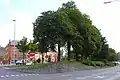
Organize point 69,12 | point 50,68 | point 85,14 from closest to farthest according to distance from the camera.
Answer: point 50,68, point 69,12, point 85,14

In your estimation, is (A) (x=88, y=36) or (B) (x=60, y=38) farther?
(A) (x=88, y=36)

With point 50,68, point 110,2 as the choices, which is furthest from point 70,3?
point 110,2

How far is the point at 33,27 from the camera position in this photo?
6331cm

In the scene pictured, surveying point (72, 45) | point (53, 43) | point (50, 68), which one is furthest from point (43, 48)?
point (72, 45)

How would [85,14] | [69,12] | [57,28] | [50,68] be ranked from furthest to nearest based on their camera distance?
[85,14] < [69,12] < [57,28] < [50,68]

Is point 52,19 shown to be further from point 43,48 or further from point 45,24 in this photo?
point 43,48

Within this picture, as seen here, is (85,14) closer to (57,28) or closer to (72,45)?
(72,45)

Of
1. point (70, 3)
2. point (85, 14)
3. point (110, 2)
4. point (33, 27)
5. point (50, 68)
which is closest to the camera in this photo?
point (110, 2)

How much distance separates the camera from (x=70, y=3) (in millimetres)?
76750

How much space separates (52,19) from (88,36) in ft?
69.6

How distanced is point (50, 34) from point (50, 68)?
7.77m

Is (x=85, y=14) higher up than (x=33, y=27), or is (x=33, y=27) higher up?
(x=85, y=14)

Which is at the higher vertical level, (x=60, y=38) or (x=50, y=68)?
(x=60, y=38)

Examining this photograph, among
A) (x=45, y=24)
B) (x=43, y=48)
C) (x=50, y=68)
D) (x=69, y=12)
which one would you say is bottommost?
(x=50, y=68)
